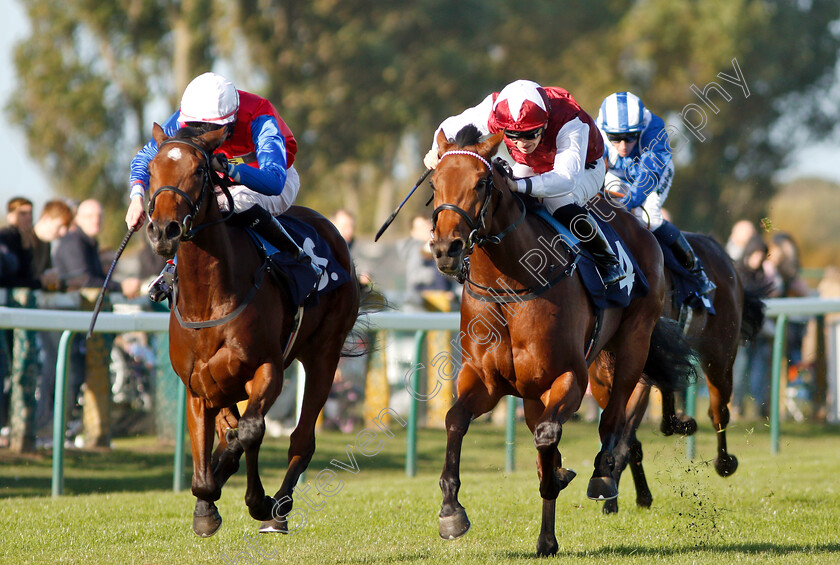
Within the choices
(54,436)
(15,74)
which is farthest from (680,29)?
(54,436)

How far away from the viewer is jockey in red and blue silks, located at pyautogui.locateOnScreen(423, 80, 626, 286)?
465cm

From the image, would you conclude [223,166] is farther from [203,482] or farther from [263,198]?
[203,482]

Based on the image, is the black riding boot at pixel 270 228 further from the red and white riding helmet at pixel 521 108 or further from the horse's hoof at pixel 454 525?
the horse's hoof at pixel 454 525

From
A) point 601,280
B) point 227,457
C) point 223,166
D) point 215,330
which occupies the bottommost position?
point 227,457

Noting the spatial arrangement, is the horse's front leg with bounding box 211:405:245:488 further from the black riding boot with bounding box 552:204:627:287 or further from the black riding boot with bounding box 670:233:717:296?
the black riding boot with bounding box 670:233:717:296

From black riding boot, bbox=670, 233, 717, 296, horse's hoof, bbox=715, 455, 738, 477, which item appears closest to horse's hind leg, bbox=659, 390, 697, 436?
horse's hoof, bbox=715, 455, 738, 477

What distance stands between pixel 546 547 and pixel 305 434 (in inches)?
49.8

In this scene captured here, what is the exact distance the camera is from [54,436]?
6109 mm

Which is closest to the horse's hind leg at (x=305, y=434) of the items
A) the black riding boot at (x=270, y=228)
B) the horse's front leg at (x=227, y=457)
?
the horse's front leg at (x=227, y=457)

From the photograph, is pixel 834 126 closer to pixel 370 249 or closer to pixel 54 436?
pixel 370 249

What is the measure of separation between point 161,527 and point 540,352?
213 cm

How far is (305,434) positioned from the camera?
5145 millimetres

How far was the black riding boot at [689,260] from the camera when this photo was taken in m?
6.36

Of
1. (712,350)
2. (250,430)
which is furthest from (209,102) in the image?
(712,350)
